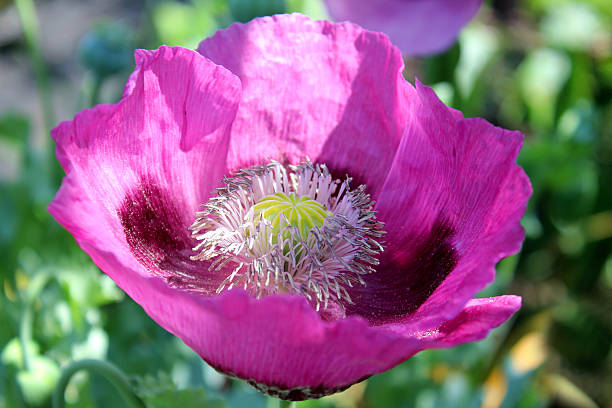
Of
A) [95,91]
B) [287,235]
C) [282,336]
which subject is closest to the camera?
[282,336]

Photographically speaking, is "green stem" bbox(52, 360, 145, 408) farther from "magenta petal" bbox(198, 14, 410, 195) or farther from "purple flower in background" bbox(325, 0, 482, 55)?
"purple flower in background" bbox(325, 0, 482, 55)

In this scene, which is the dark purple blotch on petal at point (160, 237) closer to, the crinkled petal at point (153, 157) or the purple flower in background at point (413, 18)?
the crinkled petal at point (153, 157)

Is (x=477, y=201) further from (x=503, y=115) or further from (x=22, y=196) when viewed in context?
(x=503, y=115)

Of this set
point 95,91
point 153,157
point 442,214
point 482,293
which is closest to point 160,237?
point 153,157

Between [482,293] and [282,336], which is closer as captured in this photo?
[282,336]

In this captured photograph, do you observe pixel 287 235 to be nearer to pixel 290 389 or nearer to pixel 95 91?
pixel 290 389

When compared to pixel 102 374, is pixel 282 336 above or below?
above
